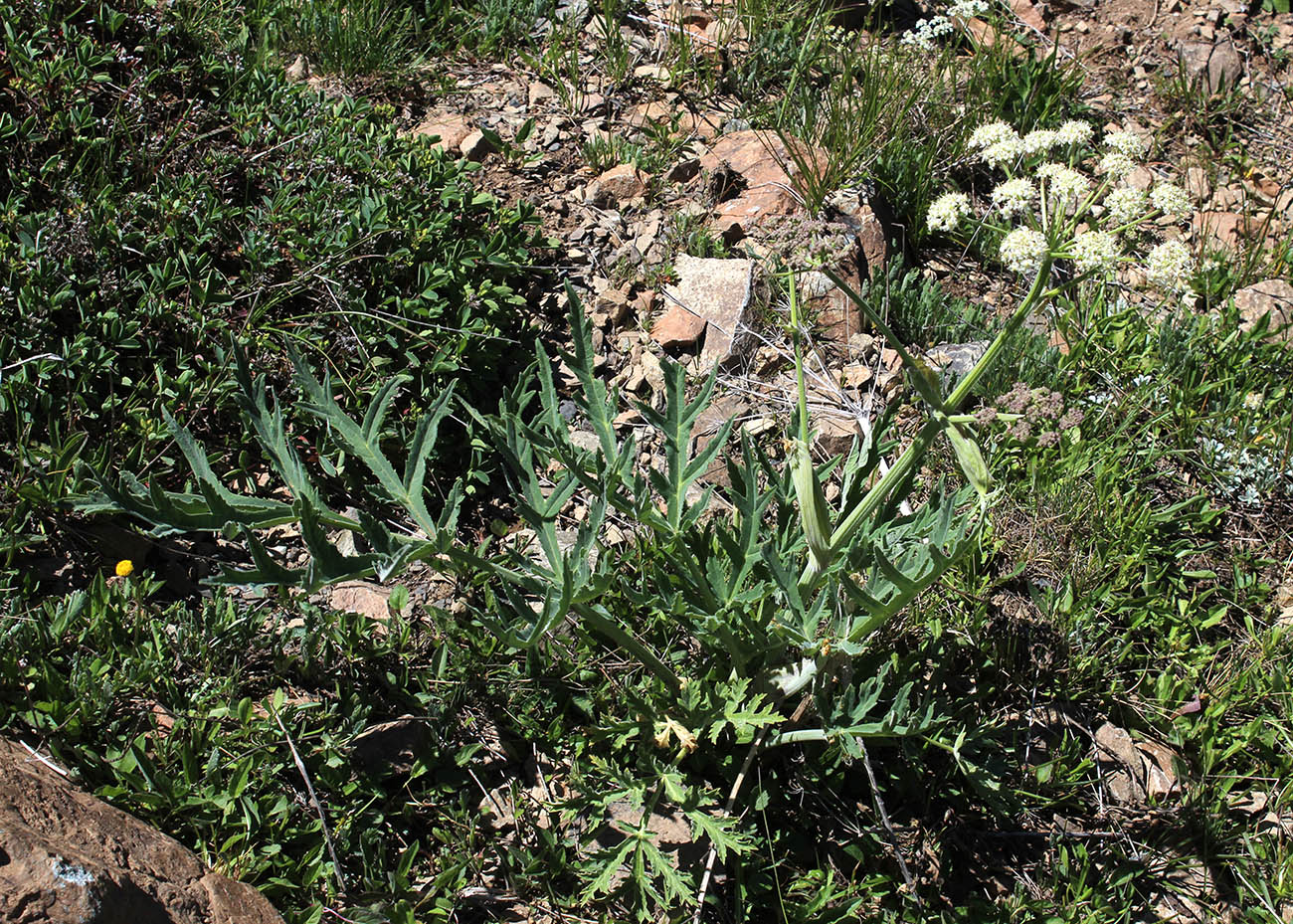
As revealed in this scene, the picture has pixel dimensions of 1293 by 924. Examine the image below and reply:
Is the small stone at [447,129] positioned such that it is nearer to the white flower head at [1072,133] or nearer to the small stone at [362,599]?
the small stone at [362,599]

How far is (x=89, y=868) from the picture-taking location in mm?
2064

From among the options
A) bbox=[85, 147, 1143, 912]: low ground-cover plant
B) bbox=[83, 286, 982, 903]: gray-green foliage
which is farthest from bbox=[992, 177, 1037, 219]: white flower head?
bbox=[83, 286, 982, 903]: gray-green foliage

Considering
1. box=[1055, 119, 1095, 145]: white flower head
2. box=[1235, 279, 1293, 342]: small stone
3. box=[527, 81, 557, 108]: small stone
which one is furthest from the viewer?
box=[527, 81, 557, 108]: small stone

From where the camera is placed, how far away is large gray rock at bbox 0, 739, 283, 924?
1.96 m

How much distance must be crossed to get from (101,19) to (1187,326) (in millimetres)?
4772

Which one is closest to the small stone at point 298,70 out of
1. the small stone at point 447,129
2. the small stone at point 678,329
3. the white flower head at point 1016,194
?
the small stone at point 447,129

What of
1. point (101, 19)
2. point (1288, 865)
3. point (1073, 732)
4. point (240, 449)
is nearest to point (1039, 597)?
point (1073, 732)

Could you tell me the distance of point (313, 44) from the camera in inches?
190

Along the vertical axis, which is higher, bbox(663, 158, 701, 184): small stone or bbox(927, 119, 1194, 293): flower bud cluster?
bbox(927, 119, 1194, 293): flower bud cluster

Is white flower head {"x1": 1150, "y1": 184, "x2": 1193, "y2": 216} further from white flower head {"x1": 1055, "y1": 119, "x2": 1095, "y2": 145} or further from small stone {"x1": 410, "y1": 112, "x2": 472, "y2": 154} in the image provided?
small stone {"x1": 410, "y1": 112, "x2": 472, "y2": 154}

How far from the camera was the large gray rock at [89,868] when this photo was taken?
1957mm

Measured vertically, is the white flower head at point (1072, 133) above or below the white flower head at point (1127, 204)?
above

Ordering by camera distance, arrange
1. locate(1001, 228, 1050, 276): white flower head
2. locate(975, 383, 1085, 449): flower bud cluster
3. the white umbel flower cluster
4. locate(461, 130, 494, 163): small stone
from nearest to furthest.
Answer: locate(1001, 228, 1050, 276): white flower head
locate(975, 383, 1085, 449): flower bud cluster
locate(461, 130, 494, 163): small stone
the white umbel flower cluster

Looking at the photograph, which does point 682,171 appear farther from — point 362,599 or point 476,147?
point 362,599
